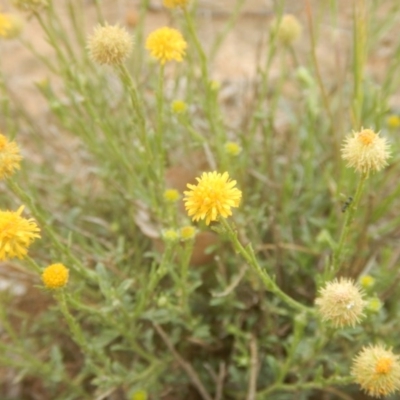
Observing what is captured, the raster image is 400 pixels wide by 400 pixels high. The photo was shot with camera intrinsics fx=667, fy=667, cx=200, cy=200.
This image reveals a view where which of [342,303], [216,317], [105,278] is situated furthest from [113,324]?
[342,303]

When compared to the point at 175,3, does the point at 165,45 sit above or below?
below

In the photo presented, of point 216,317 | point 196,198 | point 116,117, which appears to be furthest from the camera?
point 116,117

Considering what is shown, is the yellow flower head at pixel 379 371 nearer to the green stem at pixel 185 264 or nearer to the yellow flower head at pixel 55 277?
the green stem at pixel 185 264

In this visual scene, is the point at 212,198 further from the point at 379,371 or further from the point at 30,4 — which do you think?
the point at 30,4

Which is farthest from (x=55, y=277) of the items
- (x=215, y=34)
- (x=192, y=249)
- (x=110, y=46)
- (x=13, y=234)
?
(x=215, y=34)

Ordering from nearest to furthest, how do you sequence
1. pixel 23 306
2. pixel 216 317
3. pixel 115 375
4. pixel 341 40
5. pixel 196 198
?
1. pixel 196 198
2. pixel 115 375
3. pixel 216 317
4. pixel 23 306
5. pixel 341 40

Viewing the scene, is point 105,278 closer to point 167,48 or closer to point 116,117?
point 167,48

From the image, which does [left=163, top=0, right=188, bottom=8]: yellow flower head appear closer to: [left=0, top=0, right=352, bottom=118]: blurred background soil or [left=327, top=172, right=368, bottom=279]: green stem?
[left=327, top=172, right=368, bottom=279]: green stem
